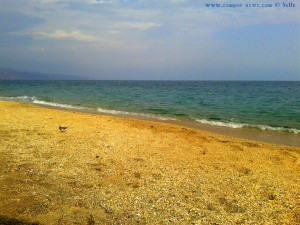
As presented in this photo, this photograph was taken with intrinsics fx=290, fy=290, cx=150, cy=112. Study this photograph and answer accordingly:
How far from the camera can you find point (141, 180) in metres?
7.71

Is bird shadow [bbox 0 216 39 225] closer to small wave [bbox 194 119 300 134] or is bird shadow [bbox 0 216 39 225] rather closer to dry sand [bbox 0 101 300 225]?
dry sand [bbox 0 101 300 225]

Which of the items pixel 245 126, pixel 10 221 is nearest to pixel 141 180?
pixel 10 221

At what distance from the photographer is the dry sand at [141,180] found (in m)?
5.96

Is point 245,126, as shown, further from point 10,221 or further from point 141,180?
point 10,221

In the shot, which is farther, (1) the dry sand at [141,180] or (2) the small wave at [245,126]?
(2) the small wave at [245,126]

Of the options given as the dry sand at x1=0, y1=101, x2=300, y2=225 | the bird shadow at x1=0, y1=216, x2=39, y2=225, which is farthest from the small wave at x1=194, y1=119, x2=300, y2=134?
the bird shadow at x1=0, y1=216, x2=39, y2=225

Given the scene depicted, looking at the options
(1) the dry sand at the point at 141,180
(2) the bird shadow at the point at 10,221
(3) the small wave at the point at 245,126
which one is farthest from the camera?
(3) the small wave at the point at 245,126

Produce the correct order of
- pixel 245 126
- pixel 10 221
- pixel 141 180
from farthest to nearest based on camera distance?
pixel 245 126 < pixel 141 180 < pixel 10 221

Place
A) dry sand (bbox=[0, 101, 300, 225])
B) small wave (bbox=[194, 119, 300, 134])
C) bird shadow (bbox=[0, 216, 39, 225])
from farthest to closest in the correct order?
small wave (bbox=[194, 119, 300, 134]), dry sand (bbox=[0, 101, 300, 225]), bird shadow (bbox=[0, 216, 39, 225])

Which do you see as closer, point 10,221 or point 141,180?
point 10,221

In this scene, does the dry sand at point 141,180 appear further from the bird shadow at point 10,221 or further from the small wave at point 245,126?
the small wave at point 245,126

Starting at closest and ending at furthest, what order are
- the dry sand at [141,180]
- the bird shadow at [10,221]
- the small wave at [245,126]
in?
the bird shadow at [10,221] → the dry sand at [141,180] → the small wave at [245,126]

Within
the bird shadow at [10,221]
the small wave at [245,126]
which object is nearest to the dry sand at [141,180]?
the bird shadow at [10,221]

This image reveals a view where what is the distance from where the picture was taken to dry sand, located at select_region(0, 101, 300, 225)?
5961 millimetres
